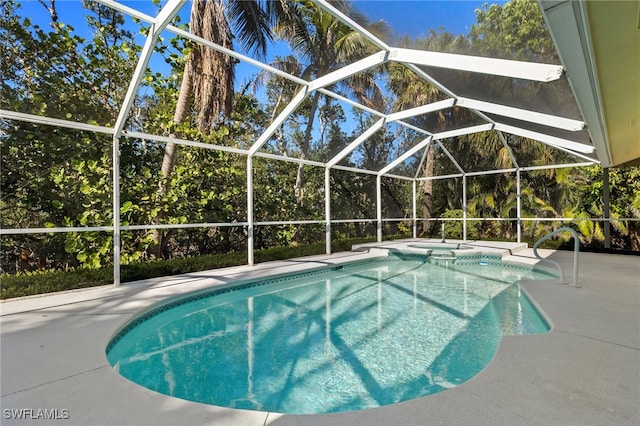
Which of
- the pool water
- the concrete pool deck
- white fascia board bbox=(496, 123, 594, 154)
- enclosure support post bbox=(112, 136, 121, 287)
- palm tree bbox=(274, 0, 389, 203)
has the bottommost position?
the pool water

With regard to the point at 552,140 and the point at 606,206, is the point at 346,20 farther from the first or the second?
the point at 606,206

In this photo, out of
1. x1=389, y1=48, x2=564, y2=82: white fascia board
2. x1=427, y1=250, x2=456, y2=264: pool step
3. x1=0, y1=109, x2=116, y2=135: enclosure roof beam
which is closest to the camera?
x1=389, y1=48, x2=564, y2=82: white fascia board

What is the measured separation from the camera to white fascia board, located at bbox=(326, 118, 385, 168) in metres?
8.84

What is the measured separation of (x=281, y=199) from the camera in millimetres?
10047

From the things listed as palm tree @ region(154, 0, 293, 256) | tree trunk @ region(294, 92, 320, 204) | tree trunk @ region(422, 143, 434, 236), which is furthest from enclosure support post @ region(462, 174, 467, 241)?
palm tree @ region(154, 0, 293, 256)

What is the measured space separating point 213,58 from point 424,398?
278 inches

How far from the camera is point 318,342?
3965 mm

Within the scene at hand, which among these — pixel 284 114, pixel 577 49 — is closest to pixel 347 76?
pixel 284 114

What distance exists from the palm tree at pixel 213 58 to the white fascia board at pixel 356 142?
10.9ft

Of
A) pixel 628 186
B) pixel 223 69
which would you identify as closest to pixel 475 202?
pixel 628 186

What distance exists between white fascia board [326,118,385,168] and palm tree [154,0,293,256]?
331cm

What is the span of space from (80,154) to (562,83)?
7.96 meters

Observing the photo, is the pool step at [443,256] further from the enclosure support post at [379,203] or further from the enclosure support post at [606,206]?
the enclosure support post at [606,206]

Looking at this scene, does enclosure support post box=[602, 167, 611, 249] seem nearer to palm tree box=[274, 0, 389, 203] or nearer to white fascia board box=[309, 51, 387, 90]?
palm tree box=[274, 0, 389, 203]
